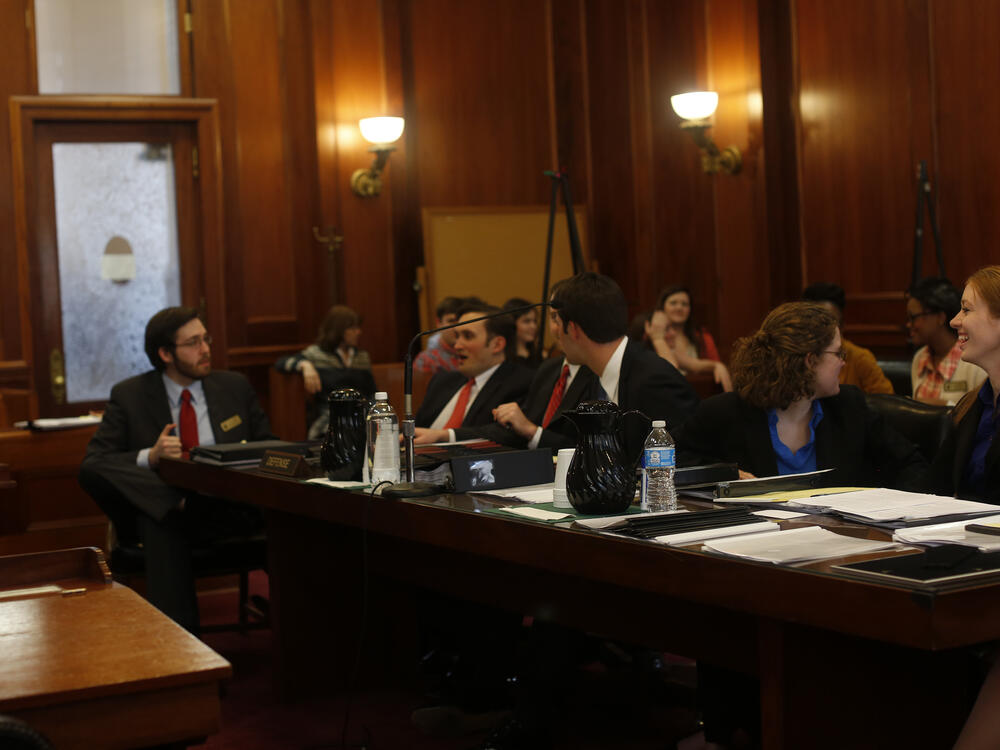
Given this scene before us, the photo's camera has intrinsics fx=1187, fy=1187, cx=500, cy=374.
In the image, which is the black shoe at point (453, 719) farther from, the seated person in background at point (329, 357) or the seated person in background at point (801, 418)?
the seated person in background at point (329, 357)

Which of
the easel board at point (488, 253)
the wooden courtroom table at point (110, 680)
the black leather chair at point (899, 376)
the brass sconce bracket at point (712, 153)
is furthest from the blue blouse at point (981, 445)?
the easel board at point (488, 253)

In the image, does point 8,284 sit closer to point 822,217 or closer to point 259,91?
point 259,91

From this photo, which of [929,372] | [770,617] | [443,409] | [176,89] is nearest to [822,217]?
[929,372]

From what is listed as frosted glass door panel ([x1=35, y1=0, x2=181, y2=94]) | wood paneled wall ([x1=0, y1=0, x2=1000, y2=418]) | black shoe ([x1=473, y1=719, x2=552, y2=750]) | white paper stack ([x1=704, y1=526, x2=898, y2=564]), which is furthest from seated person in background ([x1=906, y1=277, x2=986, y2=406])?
frosted glass door panel ([x1=35, y1=0, x2=181, y2=94])

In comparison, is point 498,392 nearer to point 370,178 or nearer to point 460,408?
point 460,408

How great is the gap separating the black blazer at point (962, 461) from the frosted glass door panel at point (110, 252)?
17.0 ft

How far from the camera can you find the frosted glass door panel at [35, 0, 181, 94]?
672 cm

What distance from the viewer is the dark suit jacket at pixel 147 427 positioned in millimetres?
3840

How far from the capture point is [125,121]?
689cm

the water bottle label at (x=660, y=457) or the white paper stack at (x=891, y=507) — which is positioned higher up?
the water bottle label at (x=660, y=457)

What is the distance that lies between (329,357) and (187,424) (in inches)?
107

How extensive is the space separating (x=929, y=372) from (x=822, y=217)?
1558mm

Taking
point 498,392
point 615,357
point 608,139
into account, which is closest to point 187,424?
point 498,392

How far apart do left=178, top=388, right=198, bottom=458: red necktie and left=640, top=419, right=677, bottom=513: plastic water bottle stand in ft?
7.23
